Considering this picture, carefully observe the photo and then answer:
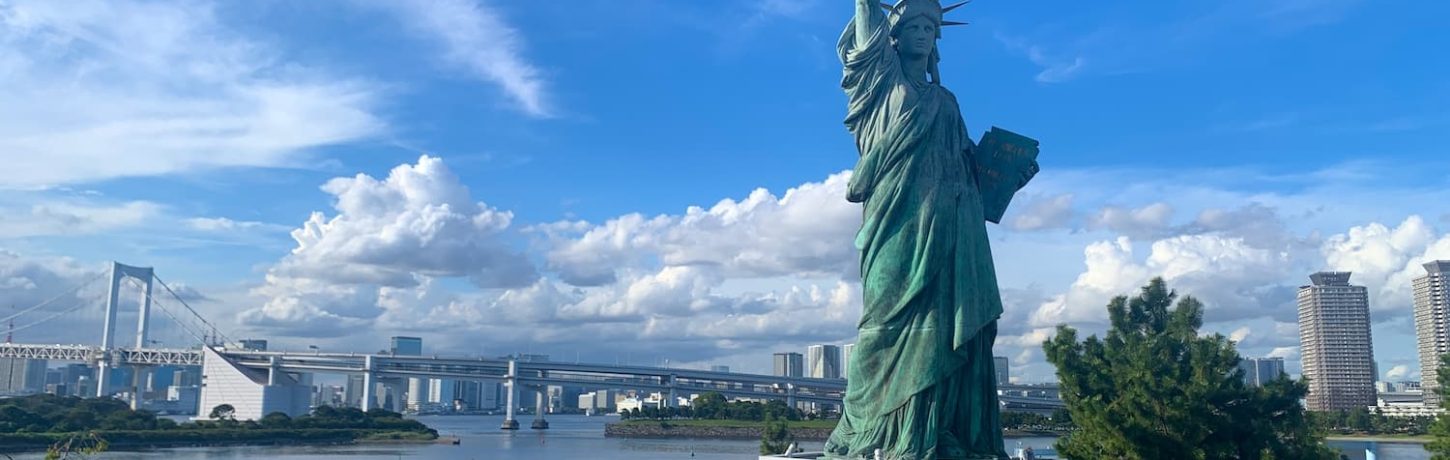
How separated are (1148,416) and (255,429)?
234 ft

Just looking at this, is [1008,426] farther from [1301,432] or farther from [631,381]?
[1301,432]

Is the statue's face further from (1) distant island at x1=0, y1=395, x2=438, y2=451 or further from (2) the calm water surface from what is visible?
(1) distant island at x1=0, y1=395, x2=438, y2=451

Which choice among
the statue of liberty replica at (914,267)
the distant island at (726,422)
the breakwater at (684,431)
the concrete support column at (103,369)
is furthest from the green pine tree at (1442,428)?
the concrete support column at (103,369)

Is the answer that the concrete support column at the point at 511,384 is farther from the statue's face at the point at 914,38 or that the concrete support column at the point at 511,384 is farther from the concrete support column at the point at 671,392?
the statue's face at the point at 914,38

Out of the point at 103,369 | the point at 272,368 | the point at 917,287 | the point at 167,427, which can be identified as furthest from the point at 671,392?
the point at 917,287

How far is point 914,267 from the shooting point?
20.7 meters

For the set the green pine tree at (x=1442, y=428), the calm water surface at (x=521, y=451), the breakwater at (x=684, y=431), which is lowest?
the calm water surface at (x=521, y=451)

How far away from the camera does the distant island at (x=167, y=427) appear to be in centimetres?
6775

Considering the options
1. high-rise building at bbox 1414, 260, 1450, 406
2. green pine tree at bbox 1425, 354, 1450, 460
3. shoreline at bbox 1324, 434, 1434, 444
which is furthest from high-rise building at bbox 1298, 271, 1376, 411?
green pine tree at bbox 1425, 354, 1450, 460

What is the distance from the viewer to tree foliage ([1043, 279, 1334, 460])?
22.7 meters

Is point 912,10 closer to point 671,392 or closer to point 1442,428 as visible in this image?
point 1442,428

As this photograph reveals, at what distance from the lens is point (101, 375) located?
11788 centimetres

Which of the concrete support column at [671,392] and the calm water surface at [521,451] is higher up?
the concrete support column at [671,392]

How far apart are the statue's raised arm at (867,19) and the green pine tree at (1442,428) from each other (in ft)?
50.1
